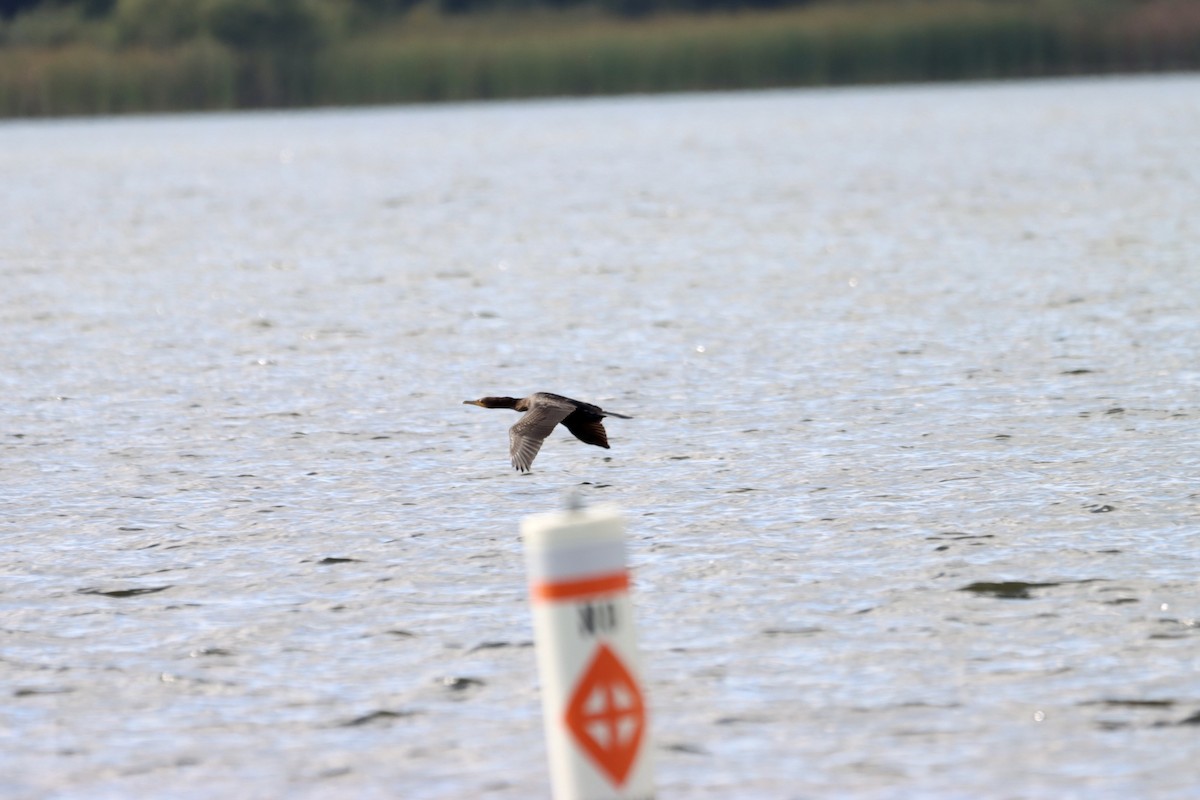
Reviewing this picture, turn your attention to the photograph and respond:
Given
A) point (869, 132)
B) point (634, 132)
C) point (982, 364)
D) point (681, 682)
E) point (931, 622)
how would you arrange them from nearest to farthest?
point (681, 682)
point (931, 622)
point (982, 364)
point (869, 132)
point (634, 132)

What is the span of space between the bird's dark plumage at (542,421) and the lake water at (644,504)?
27 cm

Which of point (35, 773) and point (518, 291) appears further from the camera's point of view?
point (518, 291)

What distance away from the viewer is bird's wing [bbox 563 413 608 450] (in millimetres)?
11453

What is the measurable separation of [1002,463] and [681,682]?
4.27 metres

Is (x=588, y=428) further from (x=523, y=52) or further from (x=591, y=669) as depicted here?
(x=523, y=52)

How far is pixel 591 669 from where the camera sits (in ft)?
19.4

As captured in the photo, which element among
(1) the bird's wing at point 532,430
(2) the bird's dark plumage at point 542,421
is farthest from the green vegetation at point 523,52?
Answer: (1) the bird's wing at point 532,430

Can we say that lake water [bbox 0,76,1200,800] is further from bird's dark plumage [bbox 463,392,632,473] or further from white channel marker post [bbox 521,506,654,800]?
white channel marker post [bbox 521,506,654,800]

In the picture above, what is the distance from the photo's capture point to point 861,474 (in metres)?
11.4

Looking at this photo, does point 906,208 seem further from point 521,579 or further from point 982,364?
point 521,579

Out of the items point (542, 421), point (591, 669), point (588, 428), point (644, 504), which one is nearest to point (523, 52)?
point (588, 428)

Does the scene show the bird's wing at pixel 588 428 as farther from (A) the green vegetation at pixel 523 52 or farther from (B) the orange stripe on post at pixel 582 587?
(A) the green vegetation at pixel 523 52

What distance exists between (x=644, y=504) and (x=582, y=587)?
511 centimetres

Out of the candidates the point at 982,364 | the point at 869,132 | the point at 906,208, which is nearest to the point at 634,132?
the point at 869,132
